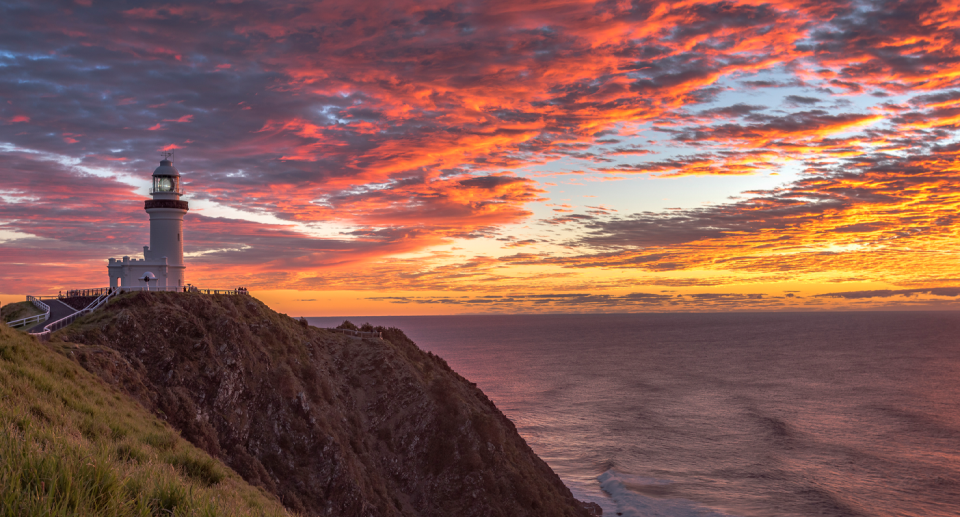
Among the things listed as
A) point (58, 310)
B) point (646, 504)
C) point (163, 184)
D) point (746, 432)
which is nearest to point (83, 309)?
point (58, 310)

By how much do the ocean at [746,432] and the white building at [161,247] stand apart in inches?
1771

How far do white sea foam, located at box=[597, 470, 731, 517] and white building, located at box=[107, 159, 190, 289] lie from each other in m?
47.4

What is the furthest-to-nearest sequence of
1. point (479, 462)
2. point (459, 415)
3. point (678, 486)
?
point (678, 486), point (459, 415), point (479, 462)

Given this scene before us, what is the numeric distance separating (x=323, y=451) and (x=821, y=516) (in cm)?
4297

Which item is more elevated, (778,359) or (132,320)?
(132,320)

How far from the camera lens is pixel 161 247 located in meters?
51.8

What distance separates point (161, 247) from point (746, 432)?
74213 mm

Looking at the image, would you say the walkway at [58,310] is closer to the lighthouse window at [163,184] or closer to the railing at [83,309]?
the railing at [83,309]

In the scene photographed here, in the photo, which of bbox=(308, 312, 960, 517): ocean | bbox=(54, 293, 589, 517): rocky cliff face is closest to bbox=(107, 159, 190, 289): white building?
bbox=(54, 293, 589, 517): rocky cliff face

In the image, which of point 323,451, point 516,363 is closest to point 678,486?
point 323,451

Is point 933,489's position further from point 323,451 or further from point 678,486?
point 323,451

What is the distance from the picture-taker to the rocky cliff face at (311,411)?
3189 cm

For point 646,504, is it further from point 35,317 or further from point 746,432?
point 35,317

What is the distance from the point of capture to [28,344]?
2081 cm
